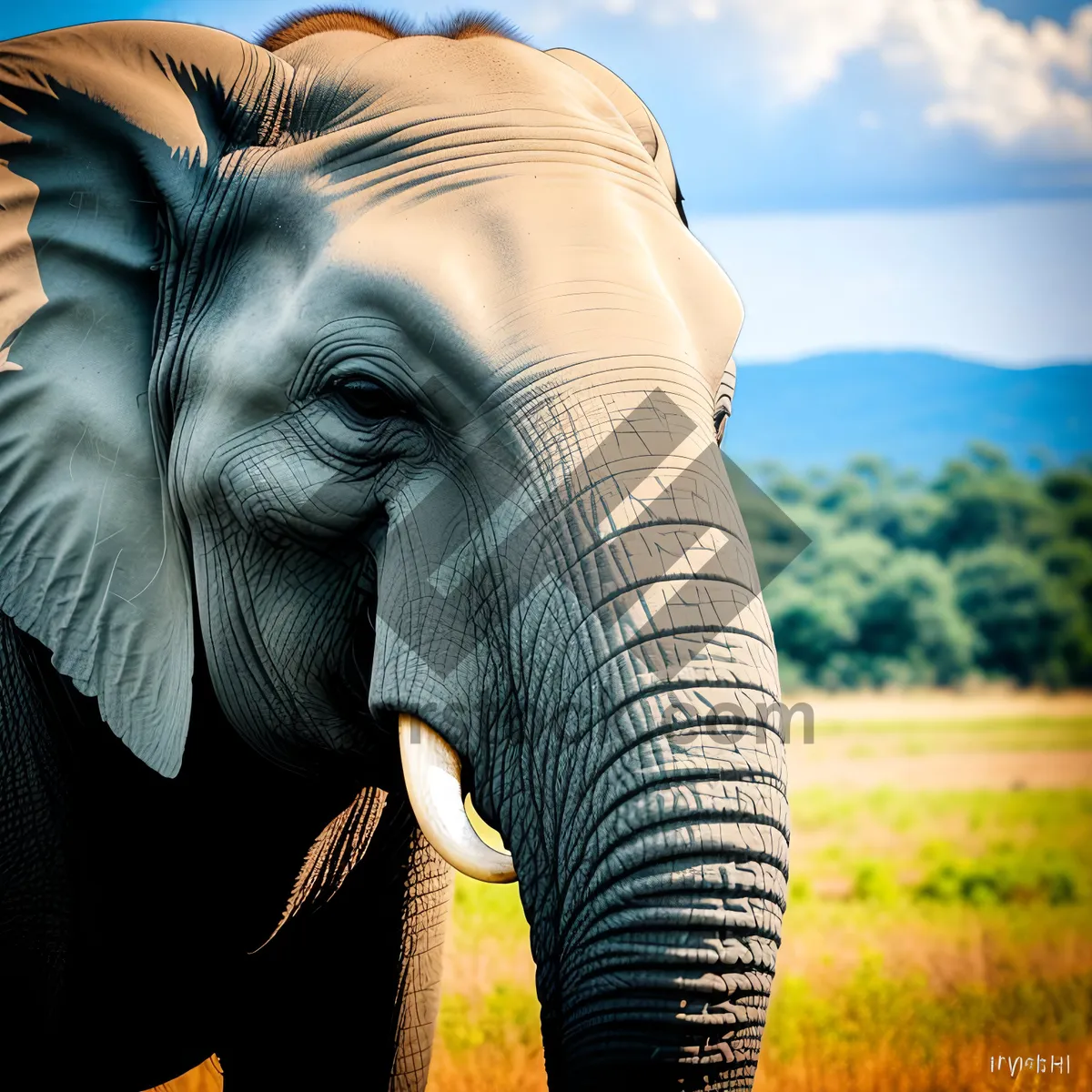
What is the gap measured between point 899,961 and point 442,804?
7.35 metres

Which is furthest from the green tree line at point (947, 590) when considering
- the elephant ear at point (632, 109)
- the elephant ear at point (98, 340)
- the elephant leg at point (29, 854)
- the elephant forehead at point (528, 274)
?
the elephant forehead at point (528, 274)

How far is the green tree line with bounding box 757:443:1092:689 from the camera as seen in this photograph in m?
65.9

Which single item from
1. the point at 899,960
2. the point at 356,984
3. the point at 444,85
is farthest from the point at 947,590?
the point at 444,85

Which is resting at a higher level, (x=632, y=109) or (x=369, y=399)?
(x=632, y=109)

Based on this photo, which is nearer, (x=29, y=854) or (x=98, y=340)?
(x=98, y=340)

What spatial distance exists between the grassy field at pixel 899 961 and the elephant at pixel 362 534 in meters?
3.14

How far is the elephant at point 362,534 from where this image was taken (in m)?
2.62

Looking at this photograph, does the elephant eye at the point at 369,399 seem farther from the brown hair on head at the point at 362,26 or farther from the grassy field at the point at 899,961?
the grassy field at the point at 899,961

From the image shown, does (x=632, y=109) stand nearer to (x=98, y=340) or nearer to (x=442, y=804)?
(x=98, y=340)

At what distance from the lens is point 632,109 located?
3.70 m

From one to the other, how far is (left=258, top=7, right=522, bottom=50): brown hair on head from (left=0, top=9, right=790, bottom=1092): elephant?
0.02 m

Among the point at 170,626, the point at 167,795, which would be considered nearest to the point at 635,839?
the point at 170,626

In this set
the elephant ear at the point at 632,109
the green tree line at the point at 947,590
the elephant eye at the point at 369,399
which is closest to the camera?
the elephant eye at the point at 369,399

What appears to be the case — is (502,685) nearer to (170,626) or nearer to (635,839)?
(635,839)
